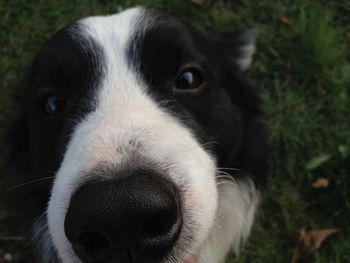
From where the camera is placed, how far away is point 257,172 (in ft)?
9.54

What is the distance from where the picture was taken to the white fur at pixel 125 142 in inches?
72.9

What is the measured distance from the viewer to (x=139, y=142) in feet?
6.17

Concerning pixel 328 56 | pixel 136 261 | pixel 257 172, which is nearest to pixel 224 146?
pixel 257 172

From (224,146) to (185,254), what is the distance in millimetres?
768

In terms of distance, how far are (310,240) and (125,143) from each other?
6.87 feet

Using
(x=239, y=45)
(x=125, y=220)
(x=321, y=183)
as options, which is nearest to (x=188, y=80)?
(x=239, y=45)

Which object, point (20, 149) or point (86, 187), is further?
point (20, 149)

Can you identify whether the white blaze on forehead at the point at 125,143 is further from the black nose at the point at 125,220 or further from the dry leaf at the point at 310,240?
the dry leaf at the point at 310,240

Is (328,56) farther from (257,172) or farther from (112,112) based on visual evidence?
(112,112)

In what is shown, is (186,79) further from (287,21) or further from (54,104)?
(287,21)

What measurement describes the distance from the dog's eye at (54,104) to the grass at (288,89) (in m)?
1.08

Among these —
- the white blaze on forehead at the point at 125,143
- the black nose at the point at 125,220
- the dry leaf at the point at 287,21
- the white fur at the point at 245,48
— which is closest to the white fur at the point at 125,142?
the white blaze on forehead at the point at 125,143

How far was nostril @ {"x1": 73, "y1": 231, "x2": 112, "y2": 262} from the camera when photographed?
165 centimetres

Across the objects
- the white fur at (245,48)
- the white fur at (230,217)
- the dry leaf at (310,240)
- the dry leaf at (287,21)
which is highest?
the white fur at (245,48)
